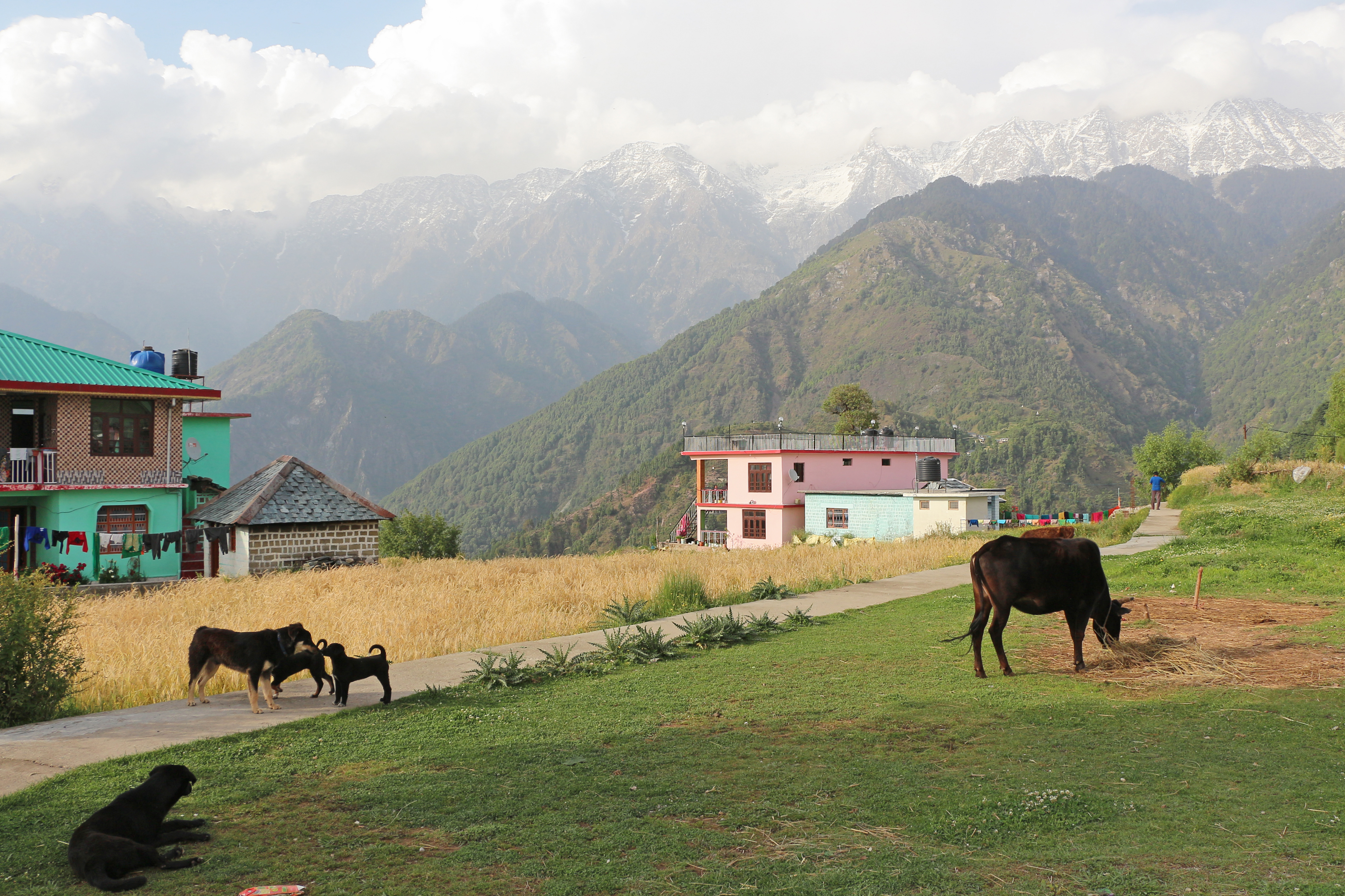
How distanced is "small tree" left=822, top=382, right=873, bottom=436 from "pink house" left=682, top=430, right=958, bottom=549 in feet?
38.1

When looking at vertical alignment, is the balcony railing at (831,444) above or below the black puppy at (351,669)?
above

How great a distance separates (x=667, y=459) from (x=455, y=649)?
11687 centimetres

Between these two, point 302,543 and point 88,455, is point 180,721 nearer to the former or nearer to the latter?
point 302,543

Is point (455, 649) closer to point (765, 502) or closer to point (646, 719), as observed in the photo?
point (646, 719)

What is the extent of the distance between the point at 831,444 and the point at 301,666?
48981mm

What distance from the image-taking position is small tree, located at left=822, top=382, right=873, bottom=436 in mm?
70688

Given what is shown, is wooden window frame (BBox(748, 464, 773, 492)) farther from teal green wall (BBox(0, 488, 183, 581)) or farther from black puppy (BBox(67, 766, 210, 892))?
black puppy (BBox(67, 766, 210, 892))

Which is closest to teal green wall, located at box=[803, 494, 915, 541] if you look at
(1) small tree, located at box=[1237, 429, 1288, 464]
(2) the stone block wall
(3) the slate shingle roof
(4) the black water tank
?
(1) small tree, located at box=[1237, 429, 1288, 464]

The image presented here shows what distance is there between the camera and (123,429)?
31.3 m

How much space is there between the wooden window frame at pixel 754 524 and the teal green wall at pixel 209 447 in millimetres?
30810

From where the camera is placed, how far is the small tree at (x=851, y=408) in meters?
70.7

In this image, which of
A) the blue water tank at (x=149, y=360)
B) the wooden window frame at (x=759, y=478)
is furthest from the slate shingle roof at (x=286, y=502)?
the wooden window frame at (x=759, y=478)

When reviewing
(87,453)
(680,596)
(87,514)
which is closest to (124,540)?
(87,514)

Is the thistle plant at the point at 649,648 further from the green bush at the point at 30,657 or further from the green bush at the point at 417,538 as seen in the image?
the green bush at the point at 417,538
